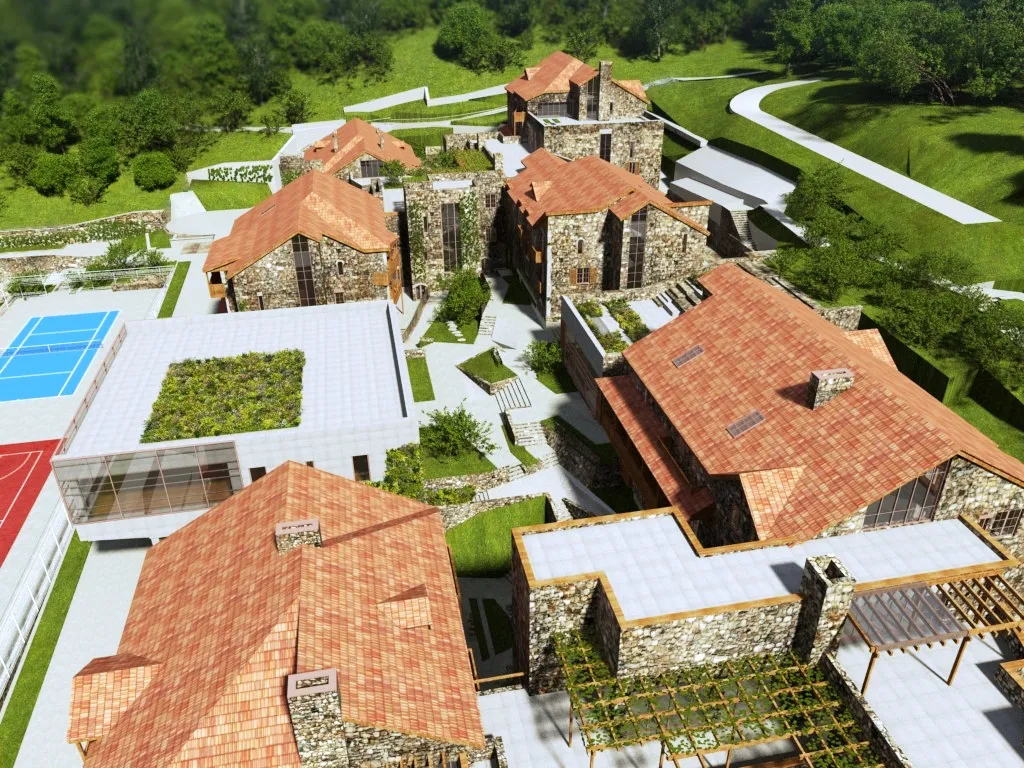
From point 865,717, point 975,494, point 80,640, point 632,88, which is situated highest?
point 632,88

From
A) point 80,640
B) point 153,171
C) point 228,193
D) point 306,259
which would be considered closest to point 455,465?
point 80,640

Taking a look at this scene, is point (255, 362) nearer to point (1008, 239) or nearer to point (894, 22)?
point (1008, 239)

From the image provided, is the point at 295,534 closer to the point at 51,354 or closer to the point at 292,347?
the point at 292,347

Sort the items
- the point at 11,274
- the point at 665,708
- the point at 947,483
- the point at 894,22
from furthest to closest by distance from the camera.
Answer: the point at 894,22 < the point at 11,274 < the point at 947,483 < the point at 665,708

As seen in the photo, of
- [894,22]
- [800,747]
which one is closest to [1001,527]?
[800,747]

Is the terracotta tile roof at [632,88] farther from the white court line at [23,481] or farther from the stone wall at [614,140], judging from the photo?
the white court line at [23,481]

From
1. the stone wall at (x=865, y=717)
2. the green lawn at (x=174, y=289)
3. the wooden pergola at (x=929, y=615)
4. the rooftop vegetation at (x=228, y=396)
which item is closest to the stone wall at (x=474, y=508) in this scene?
the rooftop vegetation at (x=228, y=396)
